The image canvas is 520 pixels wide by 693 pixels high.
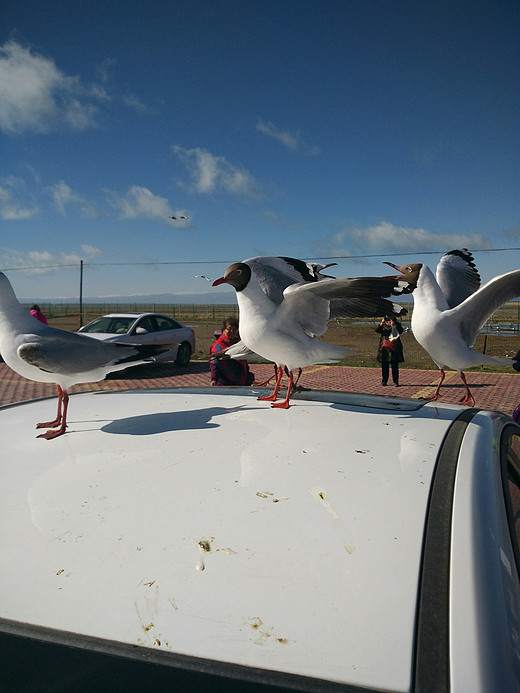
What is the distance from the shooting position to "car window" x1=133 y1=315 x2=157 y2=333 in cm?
1247

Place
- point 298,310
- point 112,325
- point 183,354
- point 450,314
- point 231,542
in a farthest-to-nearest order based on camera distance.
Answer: point 183,354 < point 112,325 < point 450,314 < point 298,310 < point 231,542

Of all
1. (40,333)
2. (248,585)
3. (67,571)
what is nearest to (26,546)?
(67,571)

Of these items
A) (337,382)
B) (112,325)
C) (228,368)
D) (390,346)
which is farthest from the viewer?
(112,325)

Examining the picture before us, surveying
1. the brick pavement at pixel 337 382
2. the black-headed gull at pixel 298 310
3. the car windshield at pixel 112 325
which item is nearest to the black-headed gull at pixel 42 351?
the black-headed gull at pixel 298 310

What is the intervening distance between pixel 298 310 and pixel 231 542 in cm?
252

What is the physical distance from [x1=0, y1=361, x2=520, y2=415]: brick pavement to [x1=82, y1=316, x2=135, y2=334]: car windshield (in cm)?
115

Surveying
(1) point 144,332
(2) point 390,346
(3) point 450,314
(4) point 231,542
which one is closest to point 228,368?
(3) point 450,314

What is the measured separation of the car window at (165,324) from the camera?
13.4 meters

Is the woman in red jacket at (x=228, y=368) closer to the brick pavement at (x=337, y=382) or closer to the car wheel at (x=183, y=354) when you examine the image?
the brick pavement at (x=337, y=382)

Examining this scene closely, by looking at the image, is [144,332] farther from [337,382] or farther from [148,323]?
[337,382]

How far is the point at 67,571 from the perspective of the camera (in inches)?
40.9

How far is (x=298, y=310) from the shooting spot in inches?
137

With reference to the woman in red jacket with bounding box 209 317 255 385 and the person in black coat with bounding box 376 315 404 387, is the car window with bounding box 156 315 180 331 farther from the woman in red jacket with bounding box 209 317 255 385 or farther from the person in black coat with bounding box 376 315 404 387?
the woman in red jacket with bounding box 209 317 255 385

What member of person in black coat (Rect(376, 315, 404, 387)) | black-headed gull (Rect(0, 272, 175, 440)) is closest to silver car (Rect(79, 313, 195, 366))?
person in black coat (Rect(376, 315, 404, 387))
